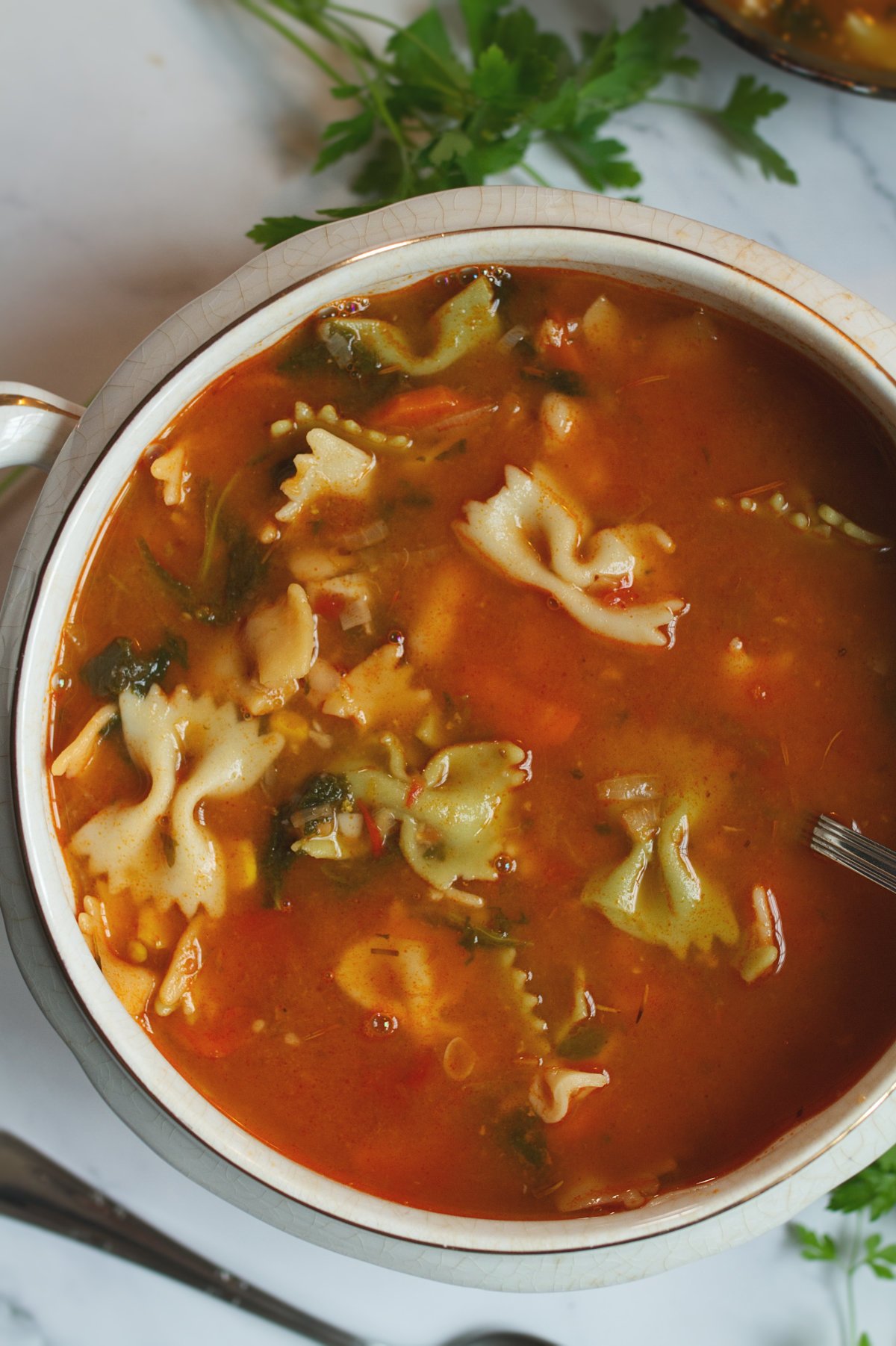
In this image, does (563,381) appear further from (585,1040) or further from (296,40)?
(585,1040)

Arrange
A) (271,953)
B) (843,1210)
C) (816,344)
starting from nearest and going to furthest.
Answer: (816,344) → (271,953) → (843,1210)

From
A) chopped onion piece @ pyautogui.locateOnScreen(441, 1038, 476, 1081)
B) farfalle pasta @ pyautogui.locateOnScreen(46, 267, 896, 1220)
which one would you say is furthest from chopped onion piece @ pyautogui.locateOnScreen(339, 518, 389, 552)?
chopped onion piece @ pyautogui.locateOnScreen(441, 1038, 476, 1081)

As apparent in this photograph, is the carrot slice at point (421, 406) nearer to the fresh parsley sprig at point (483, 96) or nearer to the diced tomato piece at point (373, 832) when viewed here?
the fresh parsley sprig at point (483, 96)

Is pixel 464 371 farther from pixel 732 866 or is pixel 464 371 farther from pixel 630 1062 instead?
pixel 630 1062

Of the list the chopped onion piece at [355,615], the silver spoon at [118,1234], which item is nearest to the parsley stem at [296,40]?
the chopped onion piece at [355,615]

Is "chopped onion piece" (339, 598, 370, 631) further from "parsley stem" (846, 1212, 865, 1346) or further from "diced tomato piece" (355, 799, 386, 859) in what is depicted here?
"parsley stem" (846, 1212, 865, 1346)

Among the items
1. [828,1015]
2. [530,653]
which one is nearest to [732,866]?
[828,1015]

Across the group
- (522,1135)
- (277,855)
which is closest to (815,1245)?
(522,1135)
